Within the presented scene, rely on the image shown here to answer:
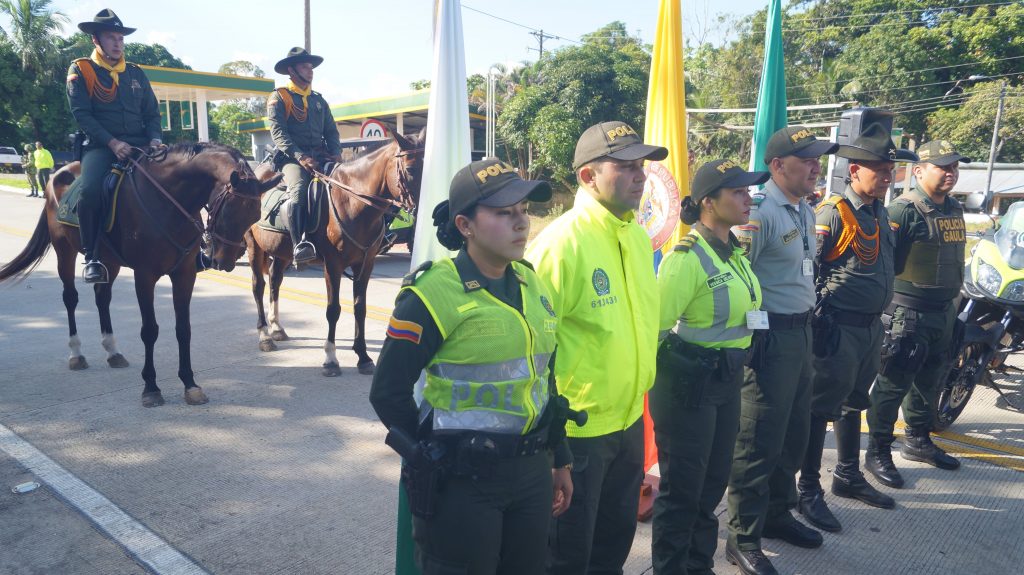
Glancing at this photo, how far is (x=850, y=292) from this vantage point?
3.87 meters

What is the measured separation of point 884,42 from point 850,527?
126 ft

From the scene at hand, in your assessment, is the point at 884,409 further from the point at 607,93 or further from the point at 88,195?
the point at 607,93

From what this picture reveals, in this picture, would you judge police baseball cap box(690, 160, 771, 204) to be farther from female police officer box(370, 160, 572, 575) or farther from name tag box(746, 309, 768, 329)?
female police officer box(370, 160, 572, 575)

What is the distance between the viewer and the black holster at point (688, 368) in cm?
288

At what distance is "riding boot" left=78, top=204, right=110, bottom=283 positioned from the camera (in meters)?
5.68

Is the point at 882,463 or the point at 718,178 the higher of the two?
the point at 718,178

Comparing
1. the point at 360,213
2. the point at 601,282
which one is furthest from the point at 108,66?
the point at 601,282

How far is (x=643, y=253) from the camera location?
281cm

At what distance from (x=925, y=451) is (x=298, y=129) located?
646 cm

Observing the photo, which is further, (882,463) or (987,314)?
(987,314)

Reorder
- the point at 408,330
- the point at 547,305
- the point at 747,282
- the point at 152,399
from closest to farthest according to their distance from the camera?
the point at 408,330 < the point at 547,305 < the point at 747,282 < the point at 152,399

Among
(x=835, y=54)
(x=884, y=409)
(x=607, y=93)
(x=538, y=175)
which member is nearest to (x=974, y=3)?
(x=835, y=54)

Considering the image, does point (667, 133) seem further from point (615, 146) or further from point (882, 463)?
point (882, 463)

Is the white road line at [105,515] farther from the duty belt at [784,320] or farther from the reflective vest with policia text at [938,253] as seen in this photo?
the reflective vest with policia text at [938,253]
